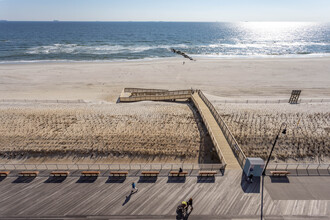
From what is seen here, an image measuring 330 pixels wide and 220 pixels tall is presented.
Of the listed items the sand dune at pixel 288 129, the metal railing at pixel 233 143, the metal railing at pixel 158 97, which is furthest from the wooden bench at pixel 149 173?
the metal railing at pixel 158 97

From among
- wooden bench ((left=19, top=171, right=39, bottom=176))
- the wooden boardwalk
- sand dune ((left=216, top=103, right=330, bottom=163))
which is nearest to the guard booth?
A: the wooden boardwalk

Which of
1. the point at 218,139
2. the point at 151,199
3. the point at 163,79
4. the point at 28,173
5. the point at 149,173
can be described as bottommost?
the point at 151,199

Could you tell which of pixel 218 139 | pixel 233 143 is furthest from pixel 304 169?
pixel 218 139

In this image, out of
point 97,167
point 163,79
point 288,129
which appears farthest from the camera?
point 163,79

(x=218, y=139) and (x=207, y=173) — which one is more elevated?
(x=218, y=139)

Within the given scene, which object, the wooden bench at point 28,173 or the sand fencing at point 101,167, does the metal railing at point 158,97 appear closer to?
the sand fencing at point 101,167

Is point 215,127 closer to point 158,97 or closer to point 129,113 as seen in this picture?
point 129,113

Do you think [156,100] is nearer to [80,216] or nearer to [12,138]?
[12,138]
